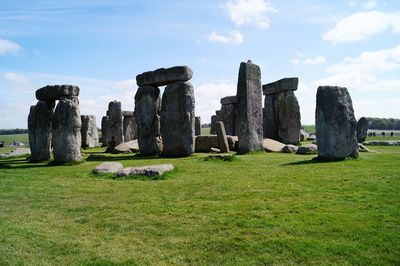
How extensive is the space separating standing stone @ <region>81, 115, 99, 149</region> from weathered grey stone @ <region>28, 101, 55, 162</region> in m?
13.3

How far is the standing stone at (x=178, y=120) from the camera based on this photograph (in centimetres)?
1761

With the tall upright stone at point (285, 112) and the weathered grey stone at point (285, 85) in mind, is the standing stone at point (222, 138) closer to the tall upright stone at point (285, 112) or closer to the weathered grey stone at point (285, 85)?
the tall upright stone at point (285, 112)

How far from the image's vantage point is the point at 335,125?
13648mm

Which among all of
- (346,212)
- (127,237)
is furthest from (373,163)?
(127,237)

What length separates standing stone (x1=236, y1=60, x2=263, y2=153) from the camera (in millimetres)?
17480

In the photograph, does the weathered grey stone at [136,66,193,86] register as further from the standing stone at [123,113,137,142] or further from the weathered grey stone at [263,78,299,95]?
the standing stone at [123,113,137,142]

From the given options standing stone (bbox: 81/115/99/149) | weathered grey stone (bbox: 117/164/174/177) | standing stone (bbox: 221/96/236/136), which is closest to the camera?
weathered grey stone (bbox: 117/164/174/177)

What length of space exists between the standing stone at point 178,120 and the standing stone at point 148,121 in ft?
4.39

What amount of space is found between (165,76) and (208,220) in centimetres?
1285

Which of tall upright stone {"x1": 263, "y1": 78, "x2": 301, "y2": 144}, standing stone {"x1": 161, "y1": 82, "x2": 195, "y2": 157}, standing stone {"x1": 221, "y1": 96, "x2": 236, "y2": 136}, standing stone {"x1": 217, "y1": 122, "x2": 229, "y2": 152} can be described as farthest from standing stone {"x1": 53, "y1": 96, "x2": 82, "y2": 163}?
standing stone {"x1": 221, "y1": 96, "x2": 236, "y2": 136}

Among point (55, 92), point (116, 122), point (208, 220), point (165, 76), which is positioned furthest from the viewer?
point (116, 122)

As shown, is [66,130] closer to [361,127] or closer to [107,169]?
[107,169]

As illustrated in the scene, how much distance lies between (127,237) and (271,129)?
20636mm

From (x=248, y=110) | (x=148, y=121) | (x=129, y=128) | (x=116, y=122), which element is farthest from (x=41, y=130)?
(x=129, y=128)
